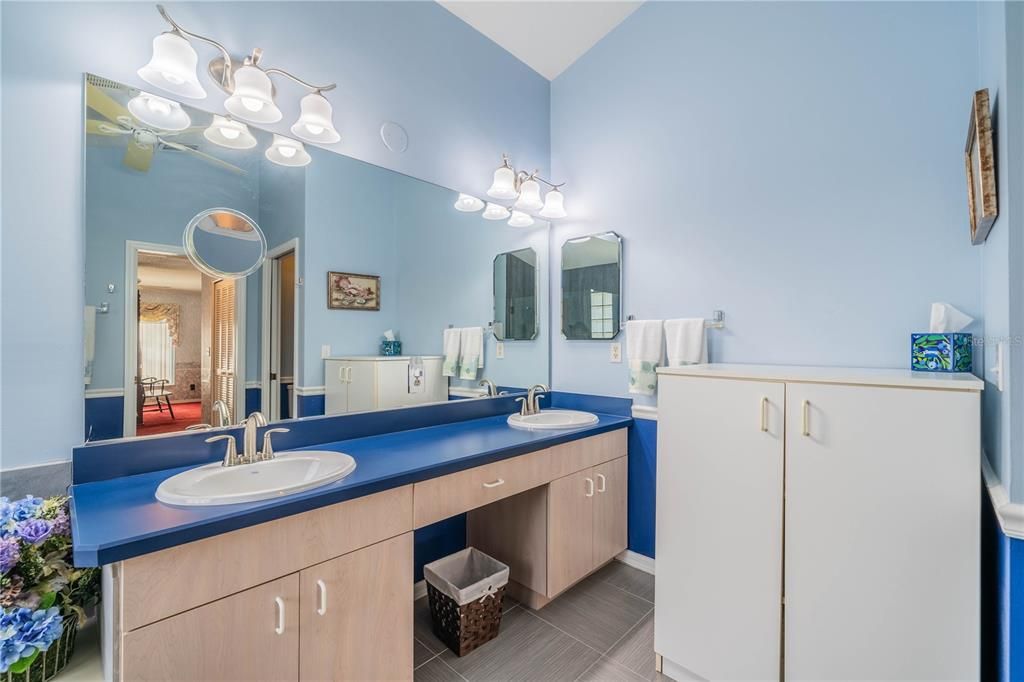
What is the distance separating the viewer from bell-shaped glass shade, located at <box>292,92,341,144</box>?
164 centimetres

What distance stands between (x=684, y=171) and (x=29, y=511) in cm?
270

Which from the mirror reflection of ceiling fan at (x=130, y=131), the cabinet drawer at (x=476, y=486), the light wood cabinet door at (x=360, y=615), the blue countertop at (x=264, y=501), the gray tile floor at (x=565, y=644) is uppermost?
the mirror reflection of ceiling fan at (x=130, y=131)

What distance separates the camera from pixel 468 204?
239cm

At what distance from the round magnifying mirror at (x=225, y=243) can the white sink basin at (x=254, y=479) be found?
0.67 m

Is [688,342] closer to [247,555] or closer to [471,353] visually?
[471,353]

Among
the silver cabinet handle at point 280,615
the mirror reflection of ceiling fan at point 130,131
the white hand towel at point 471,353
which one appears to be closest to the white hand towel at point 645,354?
the white hand towel at point 471,353

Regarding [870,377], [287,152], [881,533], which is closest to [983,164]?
[870,377]

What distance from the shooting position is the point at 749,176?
1.99 m

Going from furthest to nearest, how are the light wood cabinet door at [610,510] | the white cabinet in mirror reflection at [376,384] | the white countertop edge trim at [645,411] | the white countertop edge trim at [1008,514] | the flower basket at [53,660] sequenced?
the white countertop edge trim at [645,411]
the light wood cabinet door at [610,510]
the white cabinet in mirror reflection at [376,384]
the flower basket at [53,660]
the white countertop edge trim at [1008,514]

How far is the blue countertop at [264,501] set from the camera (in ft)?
3.00

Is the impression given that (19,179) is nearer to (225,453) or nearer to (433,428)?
(225,453)

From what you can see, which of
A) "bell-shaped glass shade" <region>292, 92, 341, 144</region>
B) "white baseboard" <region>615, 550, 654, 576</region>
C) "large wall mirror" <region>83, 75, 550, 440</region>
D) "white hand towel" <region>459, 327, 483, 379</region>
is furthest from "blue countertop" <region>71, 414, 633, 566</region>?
"bell-shaped glass shade" <region>292, 92, 341, 144</region>

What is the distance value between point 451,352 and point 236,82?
4.53 feet

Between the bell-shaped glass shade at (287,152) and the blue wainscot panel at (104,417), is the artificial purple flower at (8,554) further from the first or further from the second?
the bell-shaped glass shade at (287,152)
